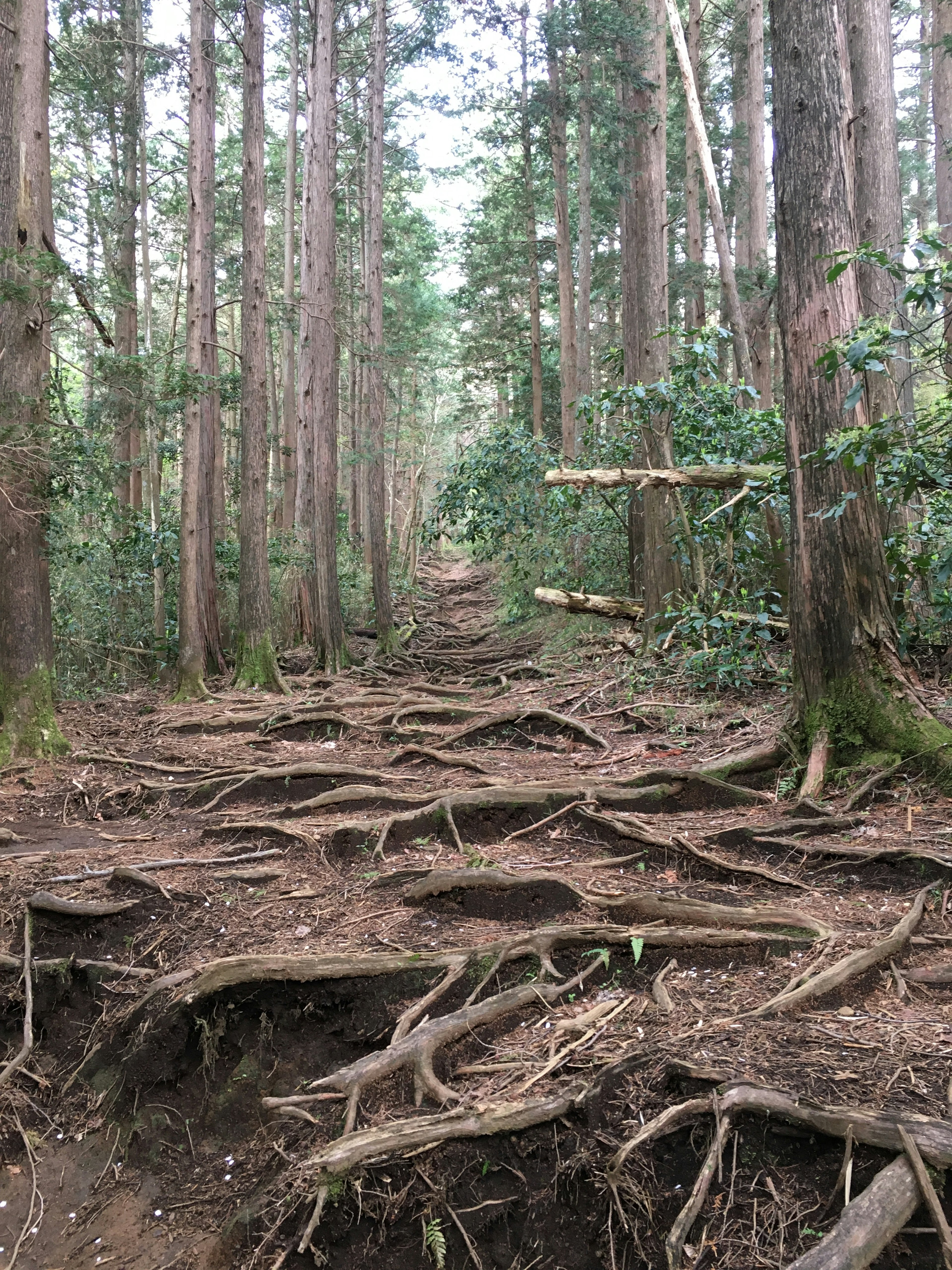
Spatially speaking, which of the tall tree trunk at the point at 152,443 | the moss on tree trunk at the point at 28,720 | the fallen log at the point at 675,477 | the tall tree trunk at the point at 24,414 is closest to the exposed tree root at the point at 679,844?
the fallen log at the point at 675,477

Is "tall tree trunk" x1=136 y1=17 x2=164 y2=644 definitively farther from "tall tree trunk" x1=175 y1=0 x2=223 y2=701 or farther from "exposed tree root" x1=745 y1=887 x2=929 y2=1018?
"exposed tree root" x1=745 y1=887 x2=929 y2=1018

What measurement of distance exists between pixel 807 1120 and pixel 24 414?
7.90 m

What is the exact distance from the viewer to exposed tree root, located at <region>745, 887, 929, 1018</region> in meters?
3.04

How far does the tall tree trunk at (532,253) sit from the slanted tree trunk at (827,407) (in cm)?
1333

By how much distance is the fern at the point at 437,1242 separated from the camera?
2473 millimetres

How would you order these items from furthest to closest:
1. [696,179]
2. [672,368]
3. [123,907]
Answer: [696,179] → [672,368] → [123,907]

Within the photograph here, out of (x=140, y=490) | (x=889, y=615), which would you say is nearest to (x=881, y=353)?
(x=889, y=615)

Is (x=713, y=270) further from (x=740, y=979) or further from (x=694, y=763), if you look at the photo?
(x=740, y=979)

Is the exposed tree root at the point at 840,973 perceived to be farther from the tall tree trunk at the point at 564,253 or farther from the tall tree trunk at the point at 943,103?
the tall tree trunk at the point at 943,103

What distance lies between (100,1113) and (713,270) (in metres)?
18.8

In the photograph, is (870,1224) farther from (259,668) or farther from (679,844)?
(259,668)

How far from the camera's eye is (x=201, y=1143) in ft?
10.9

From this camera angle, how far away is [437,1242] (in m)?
2.48

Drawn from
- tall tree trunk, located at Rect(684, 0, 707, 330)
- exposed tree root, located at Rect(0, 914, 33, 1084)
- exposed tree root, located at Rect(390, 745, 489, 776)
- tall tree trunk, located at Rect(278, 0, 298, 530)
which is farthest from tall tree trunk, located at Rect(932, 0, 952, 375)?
exposed tree root, located at Rect(0, 914, 33, 1084)
